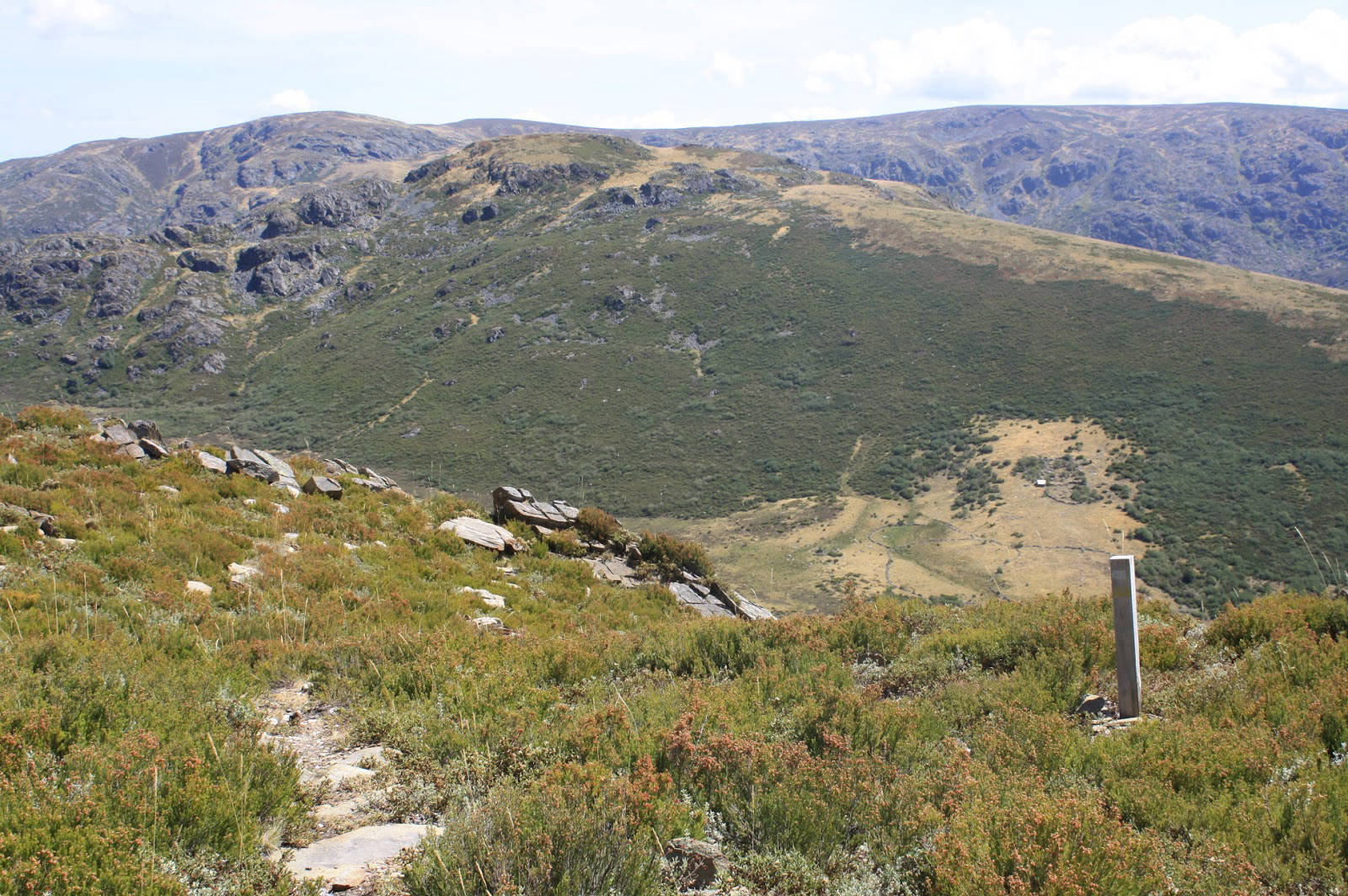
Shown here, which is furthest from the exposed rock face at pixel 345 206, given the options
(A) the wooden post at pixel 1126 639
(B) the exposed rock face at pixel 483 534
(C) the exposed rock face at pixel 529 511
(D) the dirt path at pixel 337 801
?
(A) the wooden post at pixel 1126 639

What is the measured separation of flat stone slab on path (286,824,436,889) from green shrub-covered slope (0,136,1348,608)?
41010 mm

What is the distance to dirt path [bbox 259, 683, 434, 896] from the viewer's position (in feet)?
9.74

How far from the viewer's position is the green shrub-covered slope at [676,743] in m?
2.82

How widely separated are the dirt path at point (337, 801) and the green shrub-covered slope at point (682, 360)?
1599 inches

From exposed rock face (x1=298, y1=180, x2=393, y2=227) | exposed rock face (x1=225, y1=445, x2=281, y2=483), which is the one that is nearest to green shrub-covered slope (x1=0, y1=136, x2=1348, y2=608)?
exposed rock face (x1=298, y1=180, x2=393, y2=227)

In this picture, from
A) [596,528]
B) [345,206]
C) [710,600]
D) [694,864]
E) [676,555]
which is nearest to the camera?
[694,864]

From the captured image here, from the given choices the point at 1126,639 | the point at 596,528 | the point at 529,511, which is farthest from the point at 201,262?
the point at 1126,639

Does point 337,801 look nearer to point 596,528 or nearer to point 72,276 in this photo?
point 596,528

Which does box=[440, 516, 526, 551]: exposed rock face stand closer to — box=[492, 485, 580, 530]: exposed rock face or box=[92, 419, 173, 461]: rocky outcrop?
box=[492, 485, 580, 530]: exposed rock face

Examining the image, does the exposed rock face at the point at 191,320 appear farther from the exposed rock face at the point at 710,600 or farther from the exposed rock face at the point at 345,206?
the exposed rock face at the point at 710,600

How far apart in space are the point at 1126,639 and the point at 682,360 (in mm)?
74095

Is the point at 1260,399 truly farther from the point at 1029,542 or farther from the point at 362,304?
the point at 362,304

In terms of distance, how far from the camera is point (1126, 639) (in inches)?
184

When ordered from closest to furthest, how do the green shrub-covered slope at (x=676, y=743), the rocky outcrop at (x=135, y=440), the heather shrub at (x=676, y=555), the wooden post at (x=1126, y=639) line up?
the green shrub-covered slope at (x=676, y=743), the wooden post at (x=1126, y=639), the rocky outcrop at (x=135, y=440), the heather shrub at (x=676, y=555)
